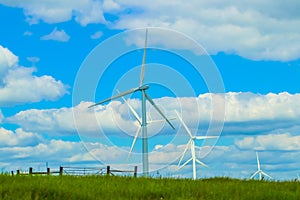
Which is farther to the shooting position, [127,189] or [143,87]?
[143,87]

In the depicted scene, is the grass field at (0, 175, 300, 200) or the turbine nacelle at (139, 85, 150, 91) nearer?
the grass field at (0, 175, 300, 200)

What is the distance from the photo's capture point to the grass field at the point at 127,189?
65.4ft

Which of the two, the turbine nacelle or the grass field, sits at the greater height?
the turbine nacelle

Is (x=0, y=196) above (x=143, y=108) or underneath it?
underneath

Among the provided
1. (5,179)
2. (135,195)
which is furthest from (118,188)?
(5,179)

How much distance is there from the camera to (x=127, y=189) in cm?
2195

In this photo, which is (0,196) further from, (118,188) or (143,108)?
(143,108)

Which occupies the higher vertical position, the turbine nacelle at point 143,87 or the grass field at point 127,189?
the turbine nacelle at point 143,87

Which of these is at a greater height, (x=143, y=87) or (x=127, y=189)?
(x=143, y=87)

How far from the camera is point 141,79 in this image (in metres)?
53.9

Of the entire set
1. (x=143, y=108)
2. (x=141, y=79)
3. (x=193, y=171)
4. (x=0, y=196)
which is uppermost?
(x=141, y=79)

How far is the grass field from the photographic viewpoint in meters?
19.9

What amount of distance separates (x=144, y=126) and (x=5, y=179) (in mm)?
29349

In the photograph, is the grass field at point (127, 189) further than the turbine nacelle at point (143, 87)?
No
